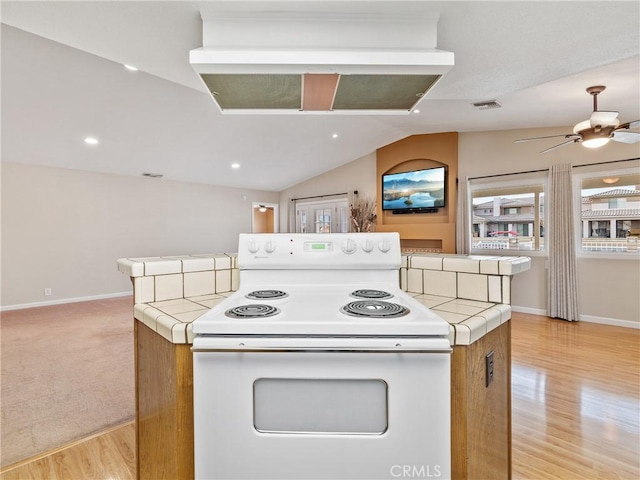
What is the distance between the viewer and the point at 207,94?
3666mm

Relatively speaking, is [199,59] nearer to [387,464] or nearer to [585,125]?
[387,464]

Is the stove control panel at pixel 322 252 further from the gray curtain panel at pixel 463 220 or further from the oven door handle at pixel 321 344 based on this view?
the gray curtain panel at pixel 463 220

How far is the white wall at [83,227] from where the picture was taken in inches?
190

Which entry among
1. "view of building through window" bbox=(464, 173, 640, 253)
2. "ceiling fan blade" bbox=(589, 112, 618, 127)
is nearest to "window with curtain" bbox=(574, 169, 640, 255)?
"view of building through window" bbox=(464, 173, 640, 253)

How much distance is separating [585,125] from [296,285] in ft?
10.8

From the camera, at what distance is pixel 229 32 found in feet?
4.03

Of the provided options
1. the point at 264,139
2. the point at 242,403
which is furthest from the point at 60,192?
the point at 242,403

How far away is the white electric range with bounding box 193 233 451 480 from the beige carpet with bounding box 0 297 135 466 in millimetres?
1637

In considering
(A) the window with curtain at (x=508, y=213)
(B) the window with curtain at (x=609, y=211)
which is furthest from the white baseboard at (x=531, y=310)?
(B) the window with curtain at (x=609, y=211)

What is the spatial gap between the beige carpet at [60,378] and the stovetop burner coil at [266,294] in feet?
5.03

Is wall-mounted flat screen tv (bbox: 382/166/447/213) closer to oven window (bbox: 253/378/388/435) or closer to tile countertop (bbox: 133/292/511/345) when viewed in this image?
tile countertop (bbox: 133/292/511/345)

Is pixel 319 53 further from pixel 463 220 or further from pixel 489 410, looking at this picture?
pixel 463 220

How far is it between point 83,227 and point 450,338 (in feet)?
21.0

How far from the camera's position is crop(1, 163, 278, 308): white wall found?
483 centimetres
